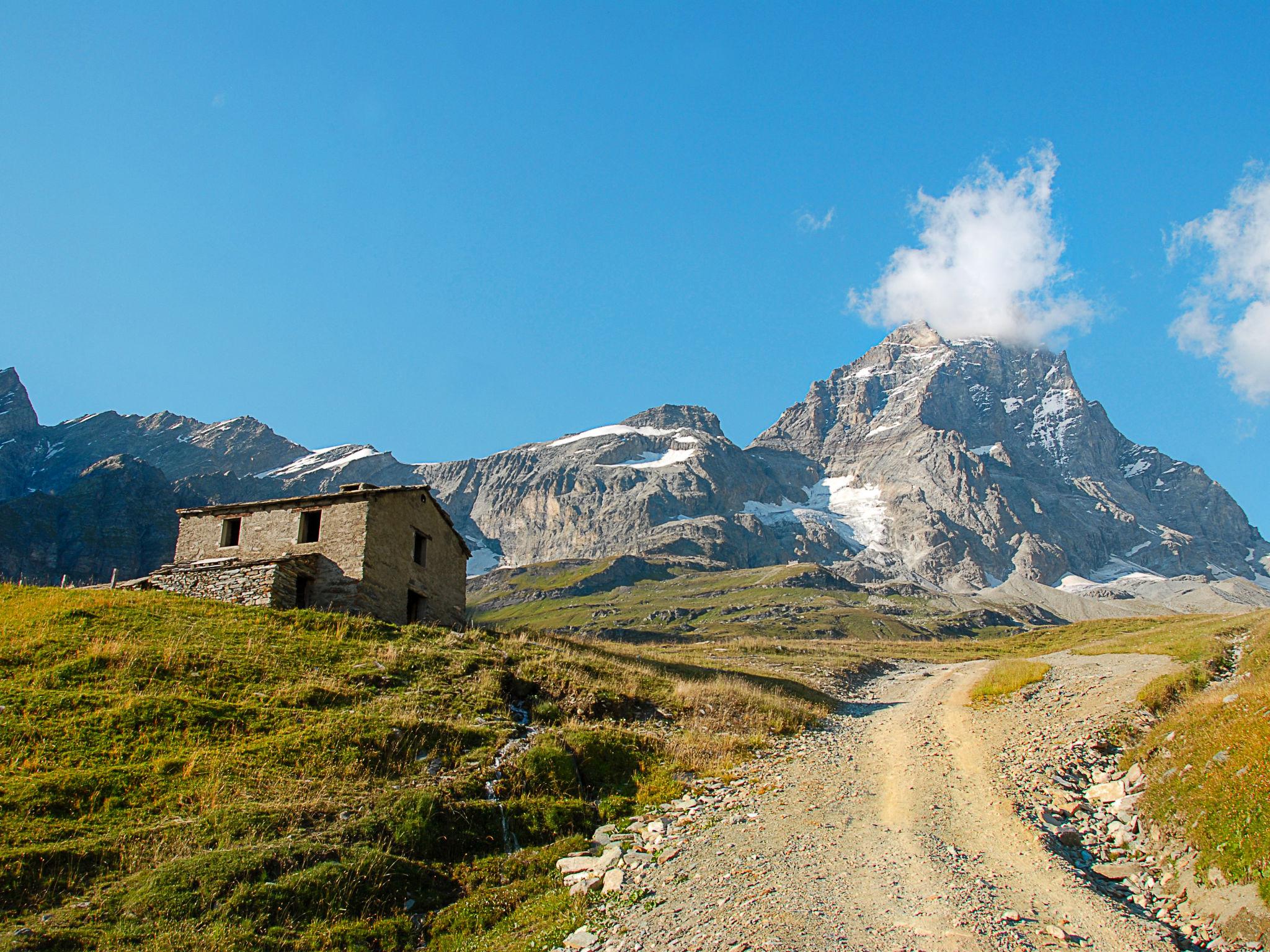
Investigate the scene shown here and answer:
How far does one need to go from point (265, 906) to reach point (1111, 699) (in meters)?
25.6

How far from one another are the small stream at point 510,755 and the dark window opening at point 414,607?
13467mm

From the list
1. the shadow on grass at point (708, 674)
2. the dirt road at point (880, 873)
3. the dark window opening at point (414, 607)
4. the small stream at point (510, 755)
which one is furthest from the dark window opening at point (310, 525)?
the dirt road at point (880, 873)

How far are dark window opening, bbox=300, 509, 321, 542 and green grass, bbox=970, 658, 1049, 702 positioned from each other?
2840cm

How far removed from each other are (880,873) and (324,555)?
2577 centimetres

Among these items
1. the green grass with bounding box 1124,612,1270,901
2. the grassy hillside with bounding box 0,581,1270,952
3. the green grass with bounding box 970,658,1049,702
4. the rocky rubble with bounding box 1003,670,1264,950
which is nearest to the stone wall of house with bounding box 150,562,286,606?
the grassy hillside with bounding box 0,581,1270,952

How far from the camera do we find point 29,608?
2227 cm

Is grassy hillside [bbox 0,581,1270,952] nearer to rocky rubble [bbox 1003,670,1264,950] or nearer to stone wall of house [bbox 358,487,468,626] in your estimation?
rocky rubble [bbox 1003,670,1264,950]

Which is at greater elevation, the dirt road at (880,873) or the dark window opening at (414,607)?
the dark window opening at (414,607)

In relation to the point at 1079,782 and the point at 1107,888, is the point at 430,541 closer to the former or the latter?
the point at 1079,782

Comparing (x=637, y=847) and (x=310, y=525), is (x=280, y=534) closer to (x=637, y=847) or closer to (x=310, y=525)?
(x=310, y=525)

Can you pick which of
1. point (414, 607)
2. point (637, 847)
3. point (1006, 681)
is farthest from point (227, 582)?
point (1006, 681)

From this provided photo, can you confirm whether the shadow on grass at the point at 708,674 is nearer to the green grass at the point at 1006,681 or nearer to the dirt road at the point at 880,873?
the green grass at the point at 1006,681

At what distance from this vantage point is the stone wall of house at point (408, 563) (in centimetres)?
3128

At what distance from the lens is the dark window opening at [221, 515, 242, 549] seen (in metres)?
34.1
